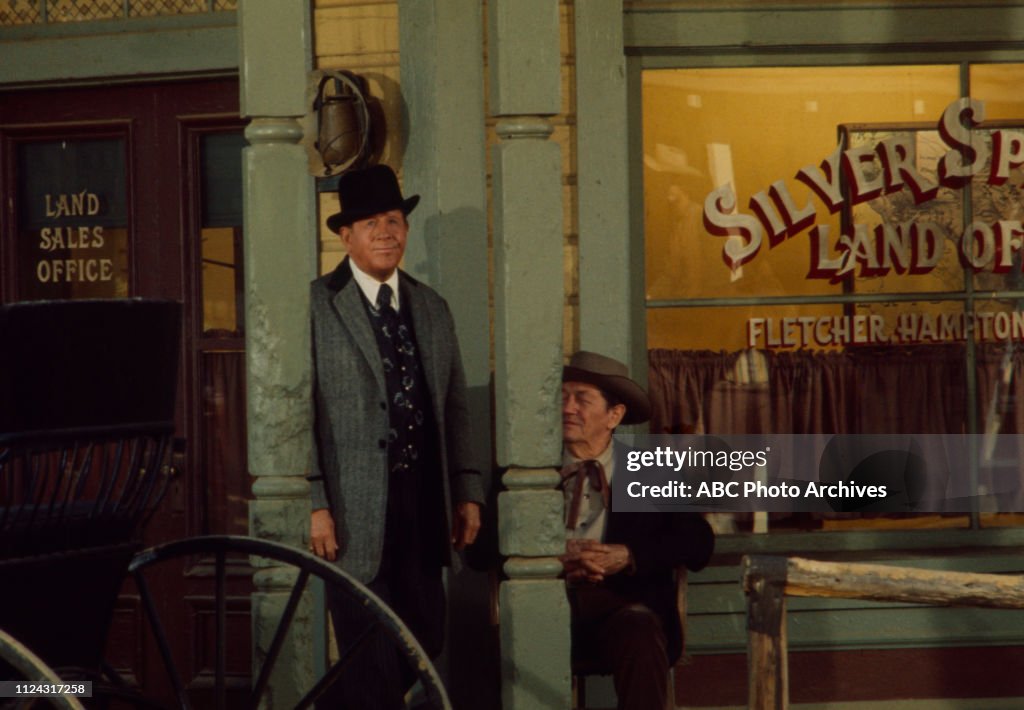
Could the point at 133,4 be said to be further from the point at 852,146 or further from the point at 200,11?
the point at 852,146

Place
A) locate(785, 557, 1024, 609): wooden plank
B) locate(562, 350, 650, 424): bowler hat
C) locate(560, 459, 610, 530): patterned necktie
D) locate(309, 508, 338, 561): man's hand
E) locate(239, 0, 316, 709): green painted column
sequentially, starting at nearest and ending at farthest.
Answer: locate(785, 557, 1024, 609): wooden plank < locate(239, 0, 316, 709): green painted column < locate(309, 508, 338, 561): man's hand < locate(560, 459, 610, 530): patterned necktie < locate(562, 350, 650, 424): bowler hat

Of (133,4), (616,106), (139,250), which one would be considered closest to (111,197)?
(139,250)

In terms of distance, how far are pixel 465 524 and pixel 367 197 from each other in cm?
109

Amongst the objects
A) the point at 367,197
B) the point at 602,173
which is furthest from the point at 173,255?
the point at 602,173

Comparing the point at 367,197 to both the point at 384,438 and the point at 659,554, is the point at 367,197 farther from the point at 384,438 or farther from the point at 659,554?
the point at 659,554

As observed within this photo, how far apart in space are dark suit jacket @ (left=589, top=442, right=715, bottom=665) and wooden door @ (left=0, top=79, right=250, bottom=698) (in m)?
1.84

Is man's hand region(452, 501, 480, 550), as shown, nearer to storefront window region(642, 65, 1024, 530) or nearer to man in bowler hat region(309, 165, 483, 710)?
man in bowler hat region(309, 165, 483, 710)

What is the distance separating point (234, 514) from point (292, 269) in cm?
207

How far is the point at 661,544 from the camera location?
203 inches

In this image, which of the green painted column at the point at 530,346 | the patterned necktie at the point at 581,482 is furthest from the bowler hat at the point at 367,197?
the patterned necktie at the point at 581,482

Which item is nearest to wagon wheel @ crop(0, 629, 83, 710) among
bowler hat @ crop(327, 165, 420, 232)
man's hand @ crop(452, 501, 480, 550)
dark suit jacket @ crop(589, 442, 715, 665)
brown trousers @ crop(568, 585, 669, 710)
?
man's hand @ crop(452, 501, 480, 550)

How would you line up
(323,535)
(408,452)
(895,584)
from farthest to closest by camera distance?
(408,452) → (323,535) → (895,584)

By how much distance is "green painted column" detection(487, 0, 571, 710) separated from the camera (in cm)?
459

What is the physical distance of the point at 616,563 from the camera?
508 cm
